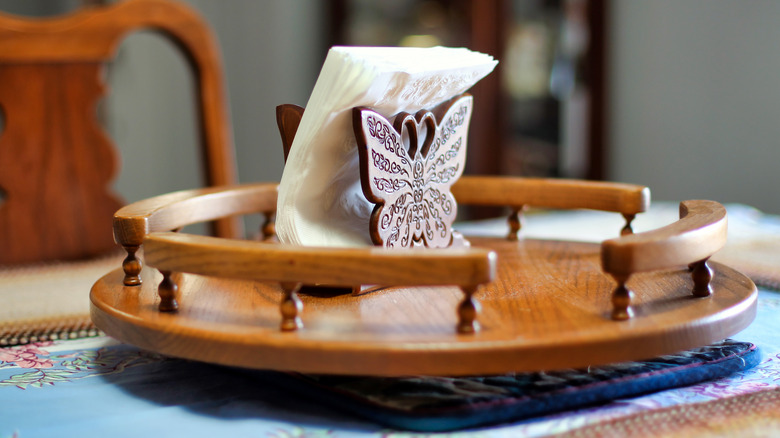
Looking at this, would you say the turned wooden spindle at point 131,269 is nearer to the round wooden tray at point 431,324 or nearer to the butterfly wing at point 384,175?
the round wooden tray at point 431,324

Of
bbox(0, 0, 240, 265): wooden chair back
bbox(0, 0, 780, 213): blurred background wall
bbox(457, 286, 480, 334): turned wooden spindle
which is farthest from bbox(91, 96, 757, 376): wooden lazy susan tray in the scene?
bbox(0, 0, 780, 213): blurred background wall

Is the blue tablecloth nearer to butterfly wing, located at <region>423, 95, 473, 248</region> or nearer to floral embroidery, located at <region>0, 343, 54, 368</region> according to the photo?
floral embroidery, located at <region>0, 343, 54, 368</region>

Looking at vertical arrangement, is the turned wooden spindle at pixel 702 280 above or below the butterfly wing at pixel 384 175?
below

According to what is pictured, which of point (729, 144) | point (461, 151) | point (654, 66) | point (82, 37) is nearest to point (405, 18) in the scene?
point (654, 66)

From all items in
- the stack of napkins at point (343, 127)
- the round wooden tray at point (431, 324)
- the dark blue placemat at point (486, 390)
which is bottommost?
the dark blue placemat at point (486, 390)

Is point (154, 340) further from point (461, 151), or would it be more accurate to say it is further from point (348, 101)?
point (461, 151)

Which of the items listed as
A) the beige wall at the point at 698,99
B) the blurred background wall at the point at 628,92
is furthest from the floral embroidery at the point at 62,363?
the beige wall at the point at 698,99
